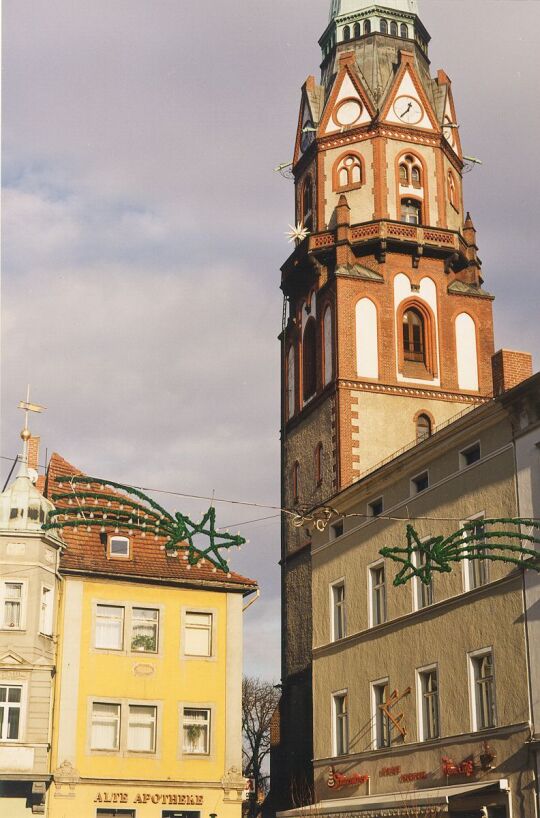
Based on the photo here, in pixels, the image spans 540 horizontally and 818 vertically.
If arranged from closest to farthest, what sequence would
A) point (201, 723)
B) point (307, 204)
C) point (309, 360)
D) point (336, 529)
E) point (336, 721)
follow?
1. point (336, 721)
2. point (201, 723)
3. point (336, 529)
4. point (309, 360)
5. point (307, 204)

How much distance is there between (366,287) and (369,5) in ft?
51.9

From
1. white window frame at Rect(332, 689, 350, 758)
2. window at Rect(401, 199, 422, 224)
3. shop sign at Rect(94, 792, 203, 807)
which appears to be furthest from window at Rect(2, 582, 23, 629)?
window at Rect(401, 199, 422, 224)

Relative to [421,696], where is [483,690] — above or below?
below

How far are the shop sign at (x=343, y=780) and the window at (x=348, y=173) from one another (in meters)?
26.4

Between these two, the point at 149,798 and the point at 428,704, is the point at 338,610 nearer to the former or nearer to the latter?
the point at 428,704

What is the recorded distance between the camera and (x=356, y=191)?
55.9m

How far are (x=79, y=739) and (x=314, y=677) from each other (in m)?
7.92

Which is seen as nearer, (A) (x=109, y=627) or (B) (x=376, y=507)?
(B) (x=376, y=507)

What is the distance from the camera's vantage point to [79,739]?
3919cm

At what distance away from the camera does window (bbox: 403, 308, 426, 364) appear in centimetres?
5284

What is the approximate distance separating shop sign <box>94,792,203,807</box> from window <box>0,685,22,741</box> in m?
3.25

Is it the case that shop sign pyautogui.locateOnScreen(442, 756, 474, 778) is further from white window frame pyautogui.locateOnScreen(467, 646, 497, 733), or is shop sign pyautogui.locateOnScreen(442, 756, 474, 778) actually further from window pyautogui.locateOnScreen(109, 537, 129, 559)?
window pyautogui.locateOnScreen(109, 537, 129, 559)

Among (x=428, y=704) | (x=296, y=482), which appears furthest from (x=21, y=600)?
(x=296, y=482)

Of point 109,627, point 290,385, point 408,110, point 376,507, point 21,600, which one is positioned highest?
point 408,110
